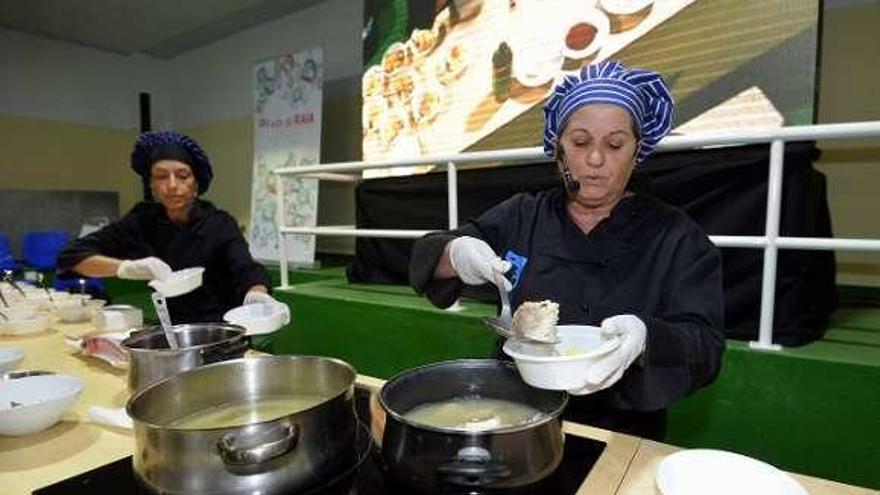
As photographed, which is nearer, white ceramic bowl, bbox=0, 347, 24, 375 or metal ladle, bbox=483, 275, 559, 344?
metal ladle, bbox=483, 275, 559, 344

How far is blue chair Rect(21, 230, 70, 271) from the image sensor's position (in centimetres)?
487

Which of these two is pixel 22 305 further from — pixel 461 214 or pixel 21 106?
pixel 21 106

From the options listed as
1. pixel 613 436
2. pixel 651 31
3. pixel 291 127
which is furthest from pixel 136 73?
pixel 613 436

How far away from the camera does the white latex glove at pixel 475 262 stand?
1.04 meters

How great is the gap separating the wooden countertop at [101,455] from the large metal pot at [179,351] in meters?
0.11

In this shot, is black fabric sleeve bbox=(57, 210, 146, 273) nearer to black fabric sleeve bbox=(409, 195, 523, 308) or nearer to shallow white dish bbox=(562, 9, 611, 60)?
black fabric sleeve bbox=(409, 195, 523, 308)

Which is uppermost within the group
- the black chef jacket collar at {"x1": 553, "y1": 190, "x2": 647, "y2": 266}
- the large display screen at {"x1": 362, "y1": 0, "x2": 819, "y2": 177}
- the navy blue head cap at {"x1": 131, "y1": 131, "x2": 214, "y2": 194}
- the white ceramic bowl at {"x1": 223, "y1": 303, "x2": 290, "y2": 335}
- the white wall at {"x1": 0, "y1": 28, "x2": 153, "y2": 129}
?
the white wall at {"x1": 0, "y1": 28, "x2": 153, "y2": 129}

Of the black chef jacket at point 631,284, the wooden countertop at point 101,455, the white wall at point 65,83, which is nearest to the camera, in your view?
the wooden countertop at point 101,455

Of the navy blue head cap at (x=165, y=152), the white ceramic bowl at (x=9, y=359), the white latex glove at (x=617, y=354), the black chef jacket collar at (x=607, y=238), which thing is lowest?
the white ceramic bowl at (x=9, y=359)

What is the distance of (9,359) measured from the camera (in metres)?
1.08

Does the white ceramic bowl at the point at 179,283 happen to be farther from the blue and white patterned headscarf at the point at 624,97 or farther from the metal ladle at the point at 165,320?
the blue and white patterned headscarf at the point at 624,97

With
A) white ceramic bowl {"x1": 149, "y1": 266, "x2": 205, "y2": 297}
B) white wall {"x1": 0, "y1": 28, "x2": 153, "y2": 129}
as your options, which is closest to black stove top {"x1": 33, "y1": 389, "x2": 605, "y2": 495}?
white ceramic bowl {"x1": 149, "y1": 266, "x2": 205, "y2": 297}

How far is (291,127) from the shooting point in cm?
422

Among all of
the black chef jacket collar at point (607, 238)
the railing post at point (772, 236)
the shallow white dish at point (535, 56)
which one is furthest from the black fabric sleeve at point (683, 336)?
Result: the shallow white dish at point (535, 56)
